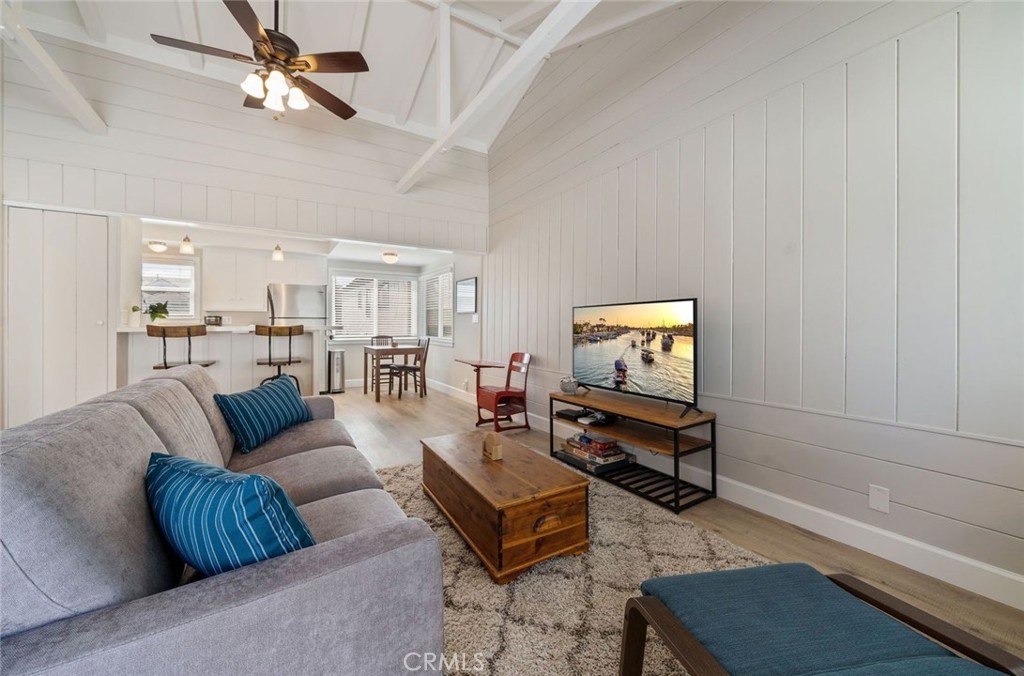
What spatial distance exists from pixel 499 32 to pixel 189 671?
4.65 m

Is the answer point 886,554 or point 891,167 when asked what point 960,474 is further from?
point 891,167

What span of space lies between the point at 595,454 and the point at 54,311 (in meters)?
4.65

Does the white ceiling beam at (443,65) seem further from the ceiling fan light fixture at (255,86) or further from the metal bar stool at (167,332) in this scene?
the metal bar stool at (167,332)

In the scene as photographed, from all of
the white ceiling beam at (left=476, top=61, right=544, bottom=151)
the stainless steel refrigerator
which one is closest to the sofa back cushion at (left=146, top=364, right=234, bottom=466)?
the white ceiling beam at (left=476, top=61, right=544, bottom=151)

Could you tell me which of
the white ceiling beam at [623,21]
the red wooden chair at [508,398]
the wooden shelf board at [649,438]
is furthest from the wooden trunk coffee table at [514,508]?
the white ceiling beam at [623,21]

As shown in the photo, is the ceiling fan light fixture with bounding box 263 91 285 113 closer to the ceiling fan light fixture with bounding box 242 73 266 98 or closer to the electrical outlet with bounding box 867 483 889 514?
the ceiling fan light fixture with bounding box 242 73 266 98

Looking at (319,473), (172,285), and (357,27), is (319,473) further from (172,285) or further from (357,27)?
(172,285)

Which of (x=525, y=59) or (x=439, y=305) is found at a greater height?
(x=525, y=59)

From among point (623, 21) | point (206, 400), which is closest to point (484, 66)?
point (623, 21)

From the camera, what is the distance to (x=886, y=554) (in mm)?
1870

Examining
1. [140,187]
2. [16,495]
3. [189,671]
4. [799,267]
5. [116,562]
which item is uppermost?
[140,187]

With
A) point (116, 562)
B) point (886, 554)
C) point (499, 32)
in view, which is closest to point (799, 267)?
point (886, 554)

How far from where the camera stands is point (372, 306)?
24.8 feet

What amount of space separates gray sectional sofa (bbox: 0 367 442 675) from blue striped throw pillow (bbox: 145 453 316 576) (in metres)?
0.04
